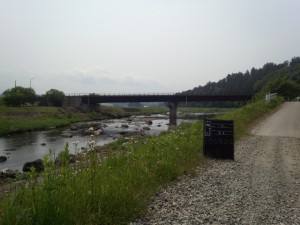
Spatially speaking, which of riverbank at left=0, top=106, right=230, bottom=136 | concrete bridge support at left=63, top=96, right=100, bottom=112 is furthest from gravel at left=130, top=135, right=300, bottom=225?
concrete bridge support at left=63, top=96, right=100, bottom=112

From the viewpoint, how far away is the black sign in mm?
15500

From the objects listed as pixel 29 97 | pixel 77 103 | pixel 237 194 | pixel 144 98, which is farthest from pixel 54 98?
pixel 237 194

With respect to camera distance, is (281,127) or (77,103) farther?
(77,103)

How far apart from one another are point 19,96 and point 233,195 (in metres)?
80.2

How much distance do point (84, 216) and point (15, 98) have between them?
8148 cm

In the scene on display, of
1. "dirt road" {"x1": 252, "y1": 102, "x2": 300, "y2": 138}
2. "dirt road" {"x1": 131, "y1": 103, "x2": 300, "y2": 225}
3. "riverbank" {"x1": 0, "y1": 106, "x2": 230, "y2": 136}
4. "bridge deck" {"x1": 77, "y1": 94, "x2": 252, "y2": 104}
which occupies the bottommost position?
"riverbank" {"x1": 0, "y1": 106, "x2": 230, "y2": 136}

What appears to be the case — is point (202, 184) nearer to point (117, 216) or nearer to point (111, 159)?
point (111, 159)

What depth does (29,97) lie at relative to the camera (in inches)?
3521

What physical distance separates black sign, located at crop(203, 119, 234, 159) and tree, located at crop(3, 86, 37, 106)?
74467mm

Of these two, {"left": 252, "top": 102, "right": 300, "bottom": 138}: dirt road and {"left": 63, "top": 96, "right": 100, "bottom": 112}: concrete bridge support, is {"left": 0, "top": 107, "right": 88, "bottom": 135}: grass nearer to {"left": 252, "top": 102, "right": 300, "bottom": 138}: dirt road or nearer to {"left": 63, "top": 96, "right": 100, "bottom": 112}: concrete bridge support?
{"left": 63, "top": 96, "right": 100, "bottom": 112}: concrete bridge support

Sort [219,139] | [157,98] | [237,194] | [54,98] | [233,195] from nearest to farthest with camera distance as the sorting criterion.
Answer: [233,195]
[237,194]
[219,139]
[54,98]
[157,98]

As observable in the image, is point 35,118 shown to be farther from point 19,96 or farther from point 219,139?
point 219,139

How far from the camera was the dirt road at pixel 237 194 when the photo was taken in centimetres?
820

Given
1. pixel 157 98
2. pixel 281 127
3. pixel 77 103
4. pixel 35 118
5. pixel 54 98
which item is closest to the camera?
pixel 281 127
